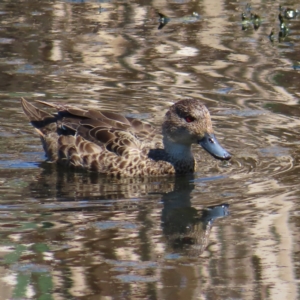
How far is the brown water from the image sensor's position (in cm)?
595

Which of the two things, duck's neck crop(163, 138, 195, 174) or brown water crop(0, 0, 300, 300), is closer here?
brown water crop(0, 0, 300, 300)

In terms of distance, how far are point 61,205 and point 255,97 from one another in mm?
3712

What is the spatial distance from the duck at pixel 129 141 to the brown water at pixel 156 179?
0.62 ft

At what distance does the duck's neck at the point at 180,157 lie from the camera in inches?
340

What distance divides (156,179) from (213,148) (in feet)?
1.82

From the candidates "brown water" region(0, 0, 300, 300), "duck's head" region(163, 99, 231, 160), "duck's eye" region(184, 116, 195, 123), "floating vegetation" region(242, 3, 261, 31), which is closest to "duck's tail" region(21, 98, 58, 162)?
"brown water" region(0, 0, 300, 300)

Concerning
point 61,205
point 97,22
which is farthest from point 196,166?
point 97,22

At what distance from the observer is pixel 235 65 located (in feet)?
38.3

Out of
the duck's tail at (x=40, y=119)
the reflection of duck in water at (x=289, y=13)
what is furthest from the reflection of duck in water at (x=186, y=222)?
the reflection of duck in water at (x=289, y=13)

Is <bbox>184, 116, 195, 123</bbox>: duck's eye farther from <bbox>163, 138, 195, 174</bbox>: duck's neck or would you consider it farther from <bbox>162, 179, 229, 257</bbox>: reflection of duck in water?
<bbox>162, 179, 229, 257</bbox>: reflection of duck in water

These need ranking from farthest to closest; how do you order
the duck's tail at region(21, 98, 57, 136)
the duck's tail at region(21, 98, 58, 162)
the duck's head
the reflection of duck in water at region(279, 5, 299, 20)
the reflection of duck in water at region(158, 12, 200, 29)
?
the reflection of duck in water at region(279, 5, 299, 20) → the reflection of duck in water at region(158, 12, 200, 29) → the duck's tail at region(21, 98, 57, 136) → the duck's tail at region(21, 98, 58, 162) → the duck's head

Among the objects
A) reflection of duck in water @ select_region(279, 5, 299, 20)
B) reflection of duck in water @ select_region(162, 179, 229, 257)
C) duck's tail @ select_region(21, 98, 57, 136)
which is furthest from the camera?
reflection of duck in water @ select_region(279, 5, 299, 20)

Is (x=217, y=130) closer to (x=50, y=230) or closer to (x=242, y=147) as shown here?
(x=242, y=147)

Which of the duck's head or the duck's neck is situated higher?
the duck's head
